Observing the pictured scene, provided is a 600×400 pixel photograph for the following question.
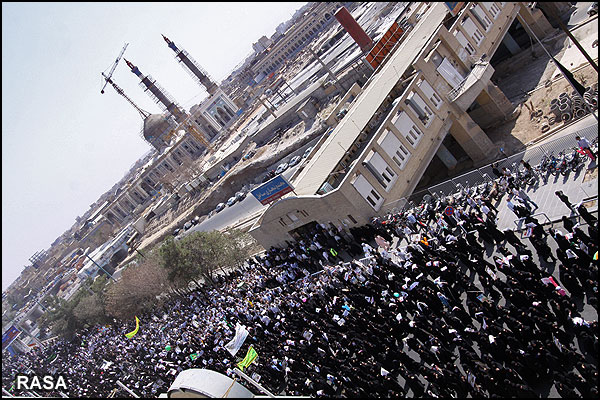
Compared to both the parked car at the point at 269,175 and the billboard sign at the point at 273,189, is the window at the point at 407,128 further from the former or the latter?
the parked car at the point at 269,175

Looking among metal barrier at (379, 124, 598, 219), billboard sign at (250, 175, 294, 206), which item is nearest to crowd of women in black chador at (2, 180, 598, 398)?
metal barrier at (379, 124, 598, 219)

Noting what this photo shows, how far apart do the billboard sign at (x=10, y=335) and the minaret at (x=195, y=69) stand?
66.2 meters

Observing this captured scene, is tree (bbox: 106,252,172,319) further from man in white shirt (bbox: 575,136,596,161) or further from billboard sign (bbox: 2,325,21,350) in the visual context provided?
man in white shirt (bbox: 575,136,596,161)

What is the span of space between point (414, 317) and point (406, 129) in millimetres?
15210

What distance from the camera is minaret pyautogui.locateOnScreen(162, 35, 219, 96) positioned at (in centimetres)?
10819

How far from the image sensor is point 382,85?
33.2m

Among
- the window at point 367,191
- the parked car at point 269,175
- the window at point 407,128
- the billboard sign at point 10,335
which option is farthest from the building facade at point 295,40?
the window at point 367,191

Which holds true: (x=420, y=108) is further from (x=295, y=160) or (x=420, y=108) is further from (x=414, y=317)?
(x=295, y=160)

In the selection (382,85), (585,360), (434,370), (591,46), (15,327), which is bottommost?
(591,46)

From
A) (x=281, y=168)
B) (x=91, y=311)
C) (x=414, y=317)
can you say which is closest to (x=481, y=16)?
(x=281, y=168)

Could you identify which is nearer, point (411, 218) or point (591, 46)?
point (411, 218)

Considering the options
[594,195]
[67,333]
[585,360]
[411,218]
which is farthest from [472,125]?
[67,333]

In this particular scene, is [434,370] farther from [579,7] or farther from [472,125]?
[579,7]

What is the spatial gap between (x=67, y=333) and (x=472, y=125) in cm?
4792
